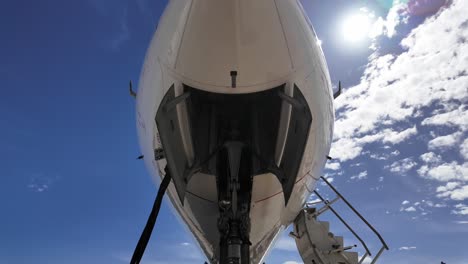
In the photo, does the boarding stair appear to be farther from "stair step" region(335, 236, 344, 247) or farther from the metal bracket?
the metal bracket

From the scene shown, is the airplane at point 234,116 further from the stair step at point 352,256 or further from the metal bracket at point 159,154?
the stair step at point 352,256

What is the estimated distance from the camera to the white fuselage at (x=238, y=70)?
140 inches

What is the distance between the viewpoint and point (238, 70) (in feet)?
12.0

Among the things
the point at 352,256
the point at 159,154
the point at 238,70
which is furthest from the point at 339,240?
the point at 238,70

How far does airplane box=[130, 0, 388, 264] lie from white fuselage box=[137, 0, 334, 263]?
0.01 meters

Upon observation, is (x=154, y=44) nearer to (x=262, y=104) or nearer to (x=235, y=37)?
(x=235, y=37)

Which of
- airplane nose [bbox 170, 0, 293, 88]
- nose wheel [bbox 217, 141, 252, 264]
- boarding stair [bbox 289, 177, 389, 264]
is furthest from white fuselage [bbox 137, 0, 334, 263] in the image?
boarding stair [bbox 289, 177, 389, 264]

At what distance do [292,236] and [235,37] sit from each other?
27.8ft

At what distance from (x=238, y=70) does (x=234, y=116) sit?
35.9 inches

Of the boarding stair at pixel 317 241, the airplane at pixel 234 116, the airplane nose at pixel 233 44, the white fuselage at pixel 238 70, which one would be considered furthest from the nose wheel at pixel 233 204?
the boarding stair at pixel 317 241

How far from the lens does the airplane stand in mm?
3611

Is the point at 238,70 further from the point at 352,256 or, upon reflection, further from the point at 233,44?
the point at 352,256

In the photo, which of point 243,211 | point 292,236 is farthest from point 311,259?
point 243,211

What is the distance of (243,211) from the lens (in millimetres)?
4496
